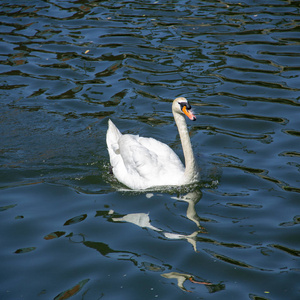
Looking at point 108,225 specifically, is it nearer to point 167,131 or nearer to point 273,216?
point 273,216

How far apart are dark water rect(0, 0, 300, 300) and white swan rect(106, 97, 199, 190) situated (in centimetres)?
24

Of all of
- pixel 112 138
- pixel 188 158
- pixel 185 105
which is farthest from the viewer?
pixel 112 138

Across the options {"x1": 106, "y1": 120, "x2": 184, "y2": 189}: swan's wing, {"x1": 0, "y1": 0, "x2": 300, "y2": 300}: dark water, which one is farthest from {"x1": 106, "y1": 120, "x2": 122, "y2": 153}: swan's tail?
{"x1": 0, "y1": 0, "x2": 300, "y2": 300}: dark water

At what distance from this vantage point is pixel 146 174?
8609 millimetres

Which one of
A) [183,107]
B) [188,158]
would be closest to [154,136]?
[188,158]

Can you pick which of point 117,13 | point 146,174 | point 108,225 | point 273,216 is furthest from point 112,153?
point 117,13

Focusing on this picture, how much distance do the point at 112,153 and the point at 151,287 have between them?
3934 millimetres

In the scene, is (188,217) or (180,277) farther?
(188,217)

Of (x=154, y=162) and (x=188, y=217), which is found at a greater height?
(x=154, y=162)

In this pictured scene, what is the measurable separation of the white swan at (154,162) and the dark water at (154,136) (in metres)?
0.24

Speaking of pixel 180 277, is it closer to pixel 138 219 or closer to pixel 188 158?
pixel 138 219

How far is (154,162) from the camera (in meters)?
8.71

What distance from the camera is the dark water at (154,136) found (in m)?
6.38

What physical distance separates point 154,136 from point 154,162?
1959 mm
